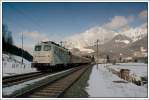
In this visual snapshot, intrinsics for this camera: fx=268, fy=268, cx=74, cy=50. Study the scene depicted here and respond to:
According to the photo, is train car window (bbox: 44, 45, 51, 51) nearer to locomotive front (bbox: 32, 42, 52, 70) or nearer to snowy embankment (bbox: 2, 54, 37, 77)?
locomotive front (bbox: 32, 42, 52, 70)

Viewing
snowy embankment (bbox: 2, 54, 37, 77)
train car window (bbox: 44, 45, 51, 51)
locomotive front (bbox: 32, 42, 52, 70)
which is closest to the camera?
locomotive front (bbox: 32, 42, 52, 70)

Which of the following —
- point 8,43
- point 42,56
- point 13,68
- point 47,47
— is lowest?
point 13,68


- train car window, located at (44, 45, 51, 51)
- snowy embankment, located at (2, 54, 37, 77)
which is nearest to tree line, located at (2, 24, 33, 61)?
snowy embankment, located at (2, 54, 37, 77)

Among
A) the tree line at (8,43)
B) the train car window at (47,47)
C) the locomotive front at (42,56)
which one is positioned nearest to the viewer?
the tree line at (8,43)

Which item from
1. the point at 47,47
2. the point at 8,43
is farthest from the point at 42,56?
the point at 8,43

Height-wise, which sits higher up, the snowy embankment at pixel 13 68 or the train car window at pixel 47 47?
the train car window at pixel 47 47

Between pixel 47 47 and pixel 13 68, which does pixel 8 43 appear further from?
pixel 47 47

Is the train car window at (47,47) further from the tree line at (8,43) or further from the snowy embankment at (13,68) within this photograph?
the snowy embankment at (13,68)

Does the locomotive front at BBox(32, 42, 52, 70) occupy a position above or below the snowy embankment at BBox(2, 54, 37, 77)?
above

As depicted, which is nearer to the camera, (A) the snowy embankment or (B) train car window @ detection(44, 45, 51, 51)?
(B) train car window @ detection(44, 45, 51, 51)

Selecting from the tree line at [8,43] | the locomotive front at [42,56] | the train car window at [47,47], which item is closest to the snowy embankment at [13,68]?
the tree line at [8,43]

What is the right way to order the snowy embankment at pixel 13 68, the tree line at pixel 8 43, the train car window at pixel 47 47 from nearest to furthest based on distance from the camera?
the tree line at pixel 8 43
the train car window at pixel 47 47
the snowy embankment at pixel 13 68

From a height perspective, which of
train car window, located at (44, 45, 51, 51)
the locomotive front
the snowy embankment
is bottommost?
the snowy embankment

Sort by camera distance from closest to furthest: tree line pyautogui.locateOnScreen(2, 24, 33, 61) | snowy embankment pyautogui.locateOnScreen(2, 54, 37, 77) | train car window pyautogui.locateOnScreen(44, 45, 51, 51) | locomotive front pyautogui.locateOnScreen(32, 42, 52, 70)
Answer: tree line pyautogui.locateOnScreen(2, 24, 33, 61)
locomotive front pyautogui.locateOnScreen(32, 42, 52, 70)
train car window pyautogui.locateOnScreen(44, 45, 51, 51)
snowy embankment pyautogui.locateOnScreen(2, 54, 37, 77)
